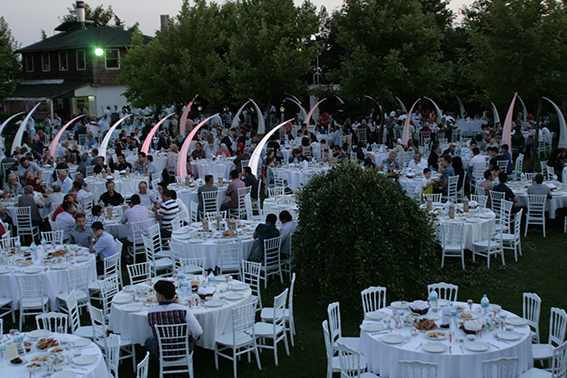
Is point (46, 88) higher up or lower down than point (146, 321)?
higher up

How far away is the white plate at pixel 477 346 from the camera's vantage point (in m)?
6.27

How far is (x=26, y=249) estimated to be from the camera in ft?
34.9

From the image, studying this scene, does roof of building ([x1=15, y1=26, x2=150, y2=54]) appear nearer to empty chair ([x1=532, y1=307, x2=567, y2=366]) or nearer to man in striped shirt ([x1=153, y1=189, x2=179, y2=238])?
man in striped shirt ([x1=153, y1=189, x2=179, y2=238])

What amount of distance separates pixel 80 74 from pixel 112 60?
2872mm

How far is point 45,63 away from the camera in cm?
4862

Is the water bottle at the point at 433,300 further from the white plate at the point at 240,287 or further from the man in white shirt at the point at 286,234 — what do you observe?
the man in white shirt at the point at 286,234

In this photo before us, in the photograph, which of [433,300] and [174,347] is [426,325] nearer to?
[433,300]

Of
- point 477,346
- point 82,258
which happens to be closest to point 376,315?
point 477,346

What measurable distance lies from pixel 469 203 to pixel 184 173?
9.52 metres

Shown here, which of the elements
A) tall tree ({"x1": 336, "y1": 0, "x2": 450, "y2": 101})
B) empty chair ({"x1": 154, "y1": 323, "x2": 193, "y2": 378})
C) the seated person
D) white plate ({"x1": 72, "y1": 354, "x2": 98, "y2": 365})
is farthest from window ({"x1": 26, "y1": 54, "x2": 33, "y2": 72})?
white plate ({"x1": 72, "y1": 354, "x2": 98, "y2": 365})

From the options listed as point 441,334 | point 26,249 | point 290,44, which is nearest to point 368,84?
point 290,44

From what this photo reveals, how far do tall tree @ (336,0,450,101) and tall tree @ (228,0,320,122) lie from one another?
3.63 m

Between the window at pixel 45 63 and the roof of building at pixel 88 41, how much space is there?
65cm

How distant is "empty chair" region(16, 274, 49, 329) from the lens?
9.08 metres
